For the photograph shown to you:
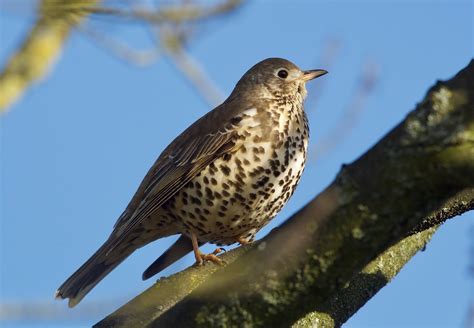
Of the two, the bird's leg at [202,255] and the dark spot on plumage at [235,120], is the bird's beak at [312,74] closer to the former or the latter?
the dark spot on plumage at [235,120]

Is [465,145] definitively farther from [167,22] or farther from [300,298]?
[167,22]

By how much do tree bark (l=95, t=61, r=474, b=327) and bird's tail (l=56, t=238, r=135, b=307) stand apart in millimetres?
3290

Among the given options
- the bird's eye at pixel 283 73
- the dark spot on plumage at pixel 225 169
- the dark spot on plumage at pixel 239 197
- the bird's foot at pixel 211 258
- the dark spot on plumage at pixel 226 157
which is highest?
the bird's eye at pixel 283 73

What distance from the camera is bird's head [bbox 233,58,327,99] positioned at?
695cm

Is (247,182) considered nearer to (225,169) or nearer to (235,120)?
(225,169)

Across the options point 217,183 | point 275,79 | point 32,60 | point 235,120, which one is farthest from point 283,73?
point 32,60

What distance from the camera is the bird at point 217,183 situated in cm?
604

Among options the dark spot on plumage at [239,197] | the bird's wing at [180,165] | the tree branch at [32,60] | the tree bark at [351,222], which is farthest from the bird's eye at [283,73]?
the tree bark at [351,222]

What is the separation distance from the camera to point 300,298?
3189 millimetres

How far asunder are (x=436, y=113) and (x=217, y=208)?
10.8 feet

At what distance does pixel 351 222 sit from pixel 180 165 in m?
3.52

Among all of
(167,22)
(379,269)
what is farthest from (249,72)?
(379,269)

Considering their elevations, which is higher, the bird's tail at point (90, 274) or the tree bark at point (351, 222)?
the bird's tail at point (90, 274)

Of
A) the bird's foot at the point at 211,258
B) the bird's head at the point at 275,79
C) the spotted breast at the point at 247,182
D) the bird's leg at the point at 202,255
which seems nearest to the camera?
the bird's foot at the point at 211,258
